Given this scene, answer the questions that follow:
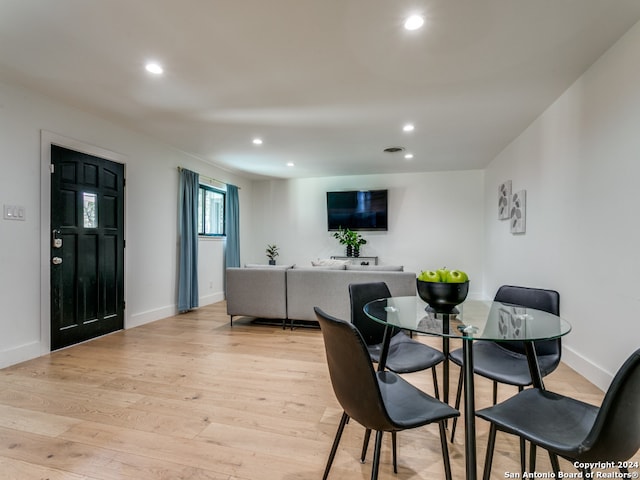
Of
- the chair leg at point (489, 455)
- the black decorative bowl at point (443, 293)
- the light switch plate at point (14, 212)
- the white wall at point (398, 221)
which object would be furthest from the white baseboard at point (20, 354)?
the white wall at point (398, 221)

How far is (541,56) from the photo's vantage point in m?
2.35

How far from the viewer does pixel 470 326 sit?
151 centimetres

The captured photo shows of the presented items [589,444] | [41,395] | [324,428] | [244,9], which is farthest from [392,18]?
[41,395]

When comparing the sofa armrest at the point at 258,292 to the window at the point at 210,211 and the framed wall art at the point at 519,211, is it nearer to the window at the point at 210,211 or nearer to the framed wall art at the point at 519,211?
the window at the point at 210,211

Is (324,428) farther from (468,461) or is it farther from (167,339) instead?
(167,339)

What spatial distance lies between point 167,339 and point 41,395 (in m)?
1.36

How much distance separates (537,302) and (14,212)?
4.16m

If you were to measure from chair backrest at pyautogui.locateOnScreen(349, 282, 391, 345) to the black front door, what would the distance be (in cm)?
298

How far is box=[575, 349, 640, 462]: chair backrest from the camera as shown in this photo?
885 millimetres

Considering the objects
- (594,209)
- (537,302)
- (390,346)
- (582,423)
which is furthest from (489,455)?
(594,209)

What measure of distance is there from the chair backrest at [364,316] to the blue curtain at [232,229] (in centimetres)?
444

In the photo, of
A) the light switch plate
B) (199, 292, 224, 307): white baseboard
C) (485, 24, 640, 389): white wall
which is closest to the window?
(199, 292, 224, 307): white baseboard

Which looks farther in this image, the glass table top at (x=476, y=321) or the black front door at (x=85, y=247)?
the black front door at (x=85, y=247)

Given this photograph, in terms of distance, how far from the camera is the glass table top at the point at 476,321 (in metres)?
1.35
